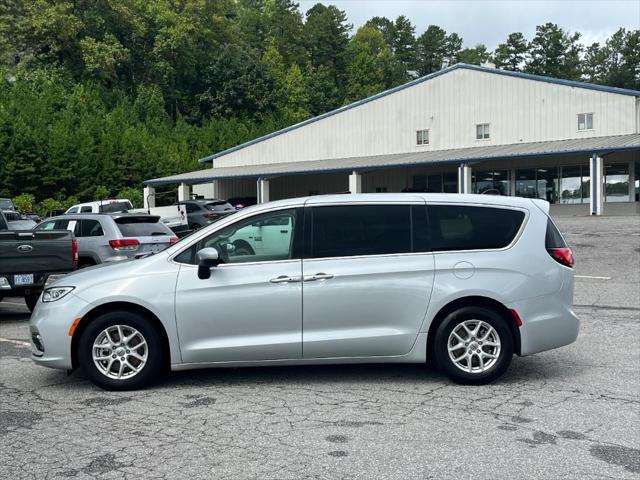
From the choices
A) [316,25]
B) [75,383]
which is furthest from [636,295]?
[316,25]

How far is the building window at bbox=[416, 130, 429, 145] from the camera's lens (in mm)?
39812

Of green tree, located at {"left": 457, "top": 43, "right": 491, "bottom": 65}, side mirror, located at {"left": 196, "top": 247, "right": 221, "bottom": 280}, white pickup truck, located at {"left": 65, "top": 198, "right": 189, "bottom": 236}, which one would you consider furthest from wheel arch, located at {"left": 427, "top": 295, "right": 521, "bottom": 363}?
green tree, located at {"left": 457, "top": 43, "right": 491, "bottom": 65}

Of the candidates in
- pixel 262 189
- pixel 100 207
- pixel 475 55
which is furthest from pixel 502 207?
pixel 475 55

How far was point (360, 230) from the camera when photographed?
655 centimetres

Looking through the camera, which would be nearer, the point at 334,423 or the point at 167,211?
the point at 334,423

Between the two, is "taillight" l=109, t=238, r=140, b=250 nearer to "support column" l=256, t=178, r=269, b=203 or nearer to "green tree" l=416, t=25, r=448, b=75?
"support column" l=256, t=178, r=269, b=203

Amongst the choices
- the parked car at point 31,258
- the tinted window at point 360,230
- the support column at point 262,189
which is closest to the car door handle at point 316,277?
the tinted window at point 360,230

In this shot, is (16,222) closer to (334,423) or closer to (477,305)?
(477,305)

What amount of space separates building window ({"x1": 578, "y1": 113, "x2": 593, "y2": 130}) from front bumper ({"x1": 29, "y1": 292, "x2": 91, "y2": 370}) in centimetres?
3258

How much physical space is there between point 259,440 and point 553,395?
2.71 m

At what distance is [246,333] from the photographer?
633cm

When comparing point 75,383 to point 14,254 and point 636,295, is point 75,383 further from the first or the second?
point 636,295

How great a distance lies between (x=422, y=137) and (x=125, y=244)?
28.8m

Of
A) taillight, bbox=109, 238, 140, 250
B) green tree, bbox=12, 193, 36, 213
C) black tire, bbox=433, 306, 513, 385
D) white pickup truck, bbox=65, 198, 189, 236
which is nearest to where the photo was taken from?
black tire, bbox=433, 306, 513, 385
